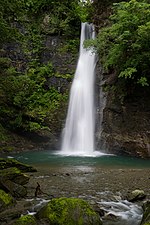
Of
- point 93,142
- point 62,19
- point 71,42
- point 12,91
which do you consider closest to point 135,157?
point 93,142

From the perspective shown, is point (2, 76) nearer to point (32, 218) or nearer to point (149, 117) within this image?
point (32, 218)

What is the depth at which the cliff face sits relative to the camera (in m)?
18.0

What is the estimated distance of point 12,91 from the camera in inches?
394

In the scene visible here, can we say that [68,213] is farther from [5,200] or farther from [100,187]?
[100,187]

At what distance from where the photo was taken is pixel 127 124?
18.8 metres

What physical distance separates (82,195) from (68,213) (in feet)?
7.22

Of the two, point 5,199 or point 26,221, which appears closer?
point 26,221

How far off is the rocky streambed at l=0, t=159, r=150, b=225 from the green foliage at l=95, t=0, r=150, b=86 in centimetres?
779

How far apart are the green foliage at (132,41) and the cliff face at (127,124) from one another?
1.49m

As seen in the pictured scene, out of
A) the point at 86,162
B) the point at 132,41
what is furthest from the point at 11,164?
the point at 132,41

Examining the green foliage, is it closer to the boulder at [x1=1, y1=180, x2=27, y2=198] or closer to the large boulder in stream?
the large boulder in stream

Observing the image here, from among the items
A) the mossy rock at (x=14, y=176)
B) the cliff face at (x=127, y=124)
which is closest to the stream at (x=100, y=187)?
the mossy rock at (x=14, y=176)

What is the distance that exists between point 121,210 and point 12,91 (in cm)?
529

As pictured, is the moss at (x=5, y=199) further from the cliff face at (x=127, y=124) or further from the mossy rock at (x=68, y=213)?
the cliff face at (x=127, y=124)
